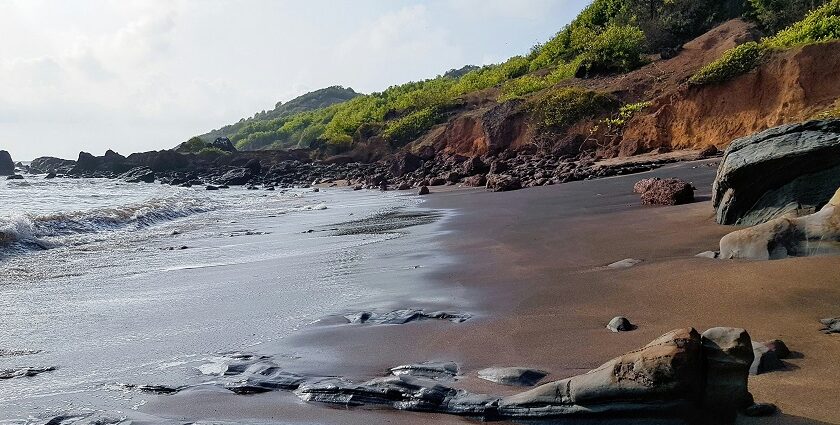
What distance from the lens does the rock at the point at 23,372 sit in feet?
14.6

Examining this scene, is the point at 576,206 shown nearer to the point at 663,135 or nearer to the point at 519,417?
the point at 519,417

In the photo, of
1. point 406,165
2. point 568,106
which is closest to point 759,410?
point 568,106

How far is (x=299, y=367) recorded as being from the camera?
4.36 metres

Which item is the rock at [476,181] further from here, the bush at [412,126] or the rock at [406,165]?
the bush at [412,126]

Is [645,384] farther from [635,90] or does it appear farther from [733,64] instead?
[635,90]

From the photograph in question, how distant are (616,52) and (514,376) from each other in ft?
92.4

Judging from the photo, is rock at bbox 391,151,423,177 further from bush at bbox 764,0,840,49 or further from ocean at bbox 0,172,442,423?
ocean at bbox 0,172,442,423

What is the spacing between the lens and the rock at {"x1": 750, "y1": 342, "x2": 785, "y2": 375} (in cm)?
355

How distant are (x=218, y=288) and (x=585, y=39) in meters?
31.5

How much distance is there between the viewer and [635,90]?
26.1 m

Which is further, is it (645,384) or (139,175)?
(139,175)

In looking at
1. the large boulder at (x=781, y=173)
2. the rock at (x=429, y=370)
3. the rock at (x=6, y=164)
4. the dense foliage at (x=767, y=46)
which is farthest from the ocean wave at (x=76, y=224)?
the rock at (x=6, y=164)

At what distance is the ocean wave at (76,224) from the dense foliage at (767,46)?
16582 millimetres

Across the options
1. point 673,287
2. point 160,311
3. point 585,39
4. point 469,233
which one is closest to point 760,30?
point 585,39
